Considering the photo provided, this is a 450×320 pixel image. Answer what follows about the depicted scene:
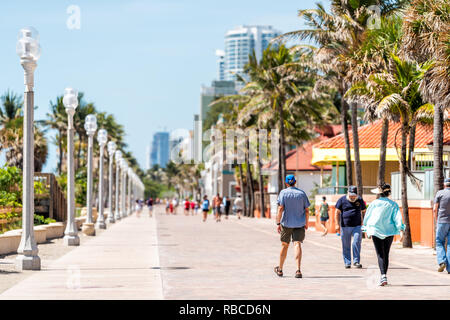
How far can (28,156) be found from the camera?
16.0 m

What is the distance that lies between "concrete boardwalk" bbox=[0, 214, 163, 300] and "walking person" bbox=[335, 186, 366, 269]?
3.68 metres

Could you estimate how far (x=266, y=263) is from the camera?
17641 mm

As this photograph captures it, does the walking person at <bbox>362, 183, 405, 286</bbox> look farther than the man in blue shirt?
No

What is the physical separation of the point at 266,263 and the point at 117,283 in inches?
210

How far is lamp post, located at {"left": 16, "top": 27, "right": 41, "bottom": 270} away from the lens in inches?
616

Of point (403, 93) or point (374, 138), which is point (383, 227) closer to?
point (403, 93)

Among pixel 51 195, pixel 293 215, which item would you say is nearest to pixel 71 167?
pixel 51 195

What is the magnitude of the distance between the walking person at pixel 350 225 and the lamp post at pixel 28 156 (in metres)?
5.84

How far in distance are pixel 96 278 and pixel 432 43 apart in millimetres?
9455

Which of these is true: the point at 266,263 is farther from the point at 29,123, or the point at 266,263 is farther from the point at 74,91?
the point at 74,91

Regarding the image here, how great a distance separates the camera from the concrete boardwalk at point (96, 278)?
37.5 feet

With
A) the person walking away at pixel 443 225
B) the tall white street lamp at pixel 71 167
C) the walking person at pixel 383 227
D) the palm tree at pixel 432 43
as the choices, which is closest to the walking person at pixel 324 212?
the tall white street lamp at pixel 71 167

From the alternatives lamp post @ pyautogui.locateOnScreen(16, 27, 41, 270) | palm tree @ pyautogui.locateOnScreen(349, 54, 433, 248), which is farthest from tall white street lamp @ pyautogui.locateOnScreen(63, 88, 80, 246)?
palm tree @ pyautogui.locateOnScreen(349, 54, 433, 248)

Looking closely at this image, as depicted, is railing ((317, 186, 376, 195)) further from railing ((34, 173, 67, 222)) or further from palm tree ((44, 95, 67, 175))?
palm tree ((44, 95, 67, 175))
